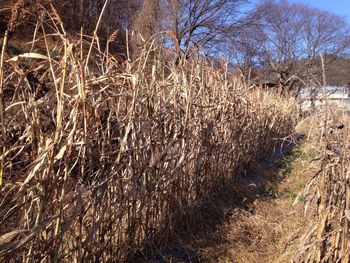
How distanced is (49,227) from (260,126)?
198 inches

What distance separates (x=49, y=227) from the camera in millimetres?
1843

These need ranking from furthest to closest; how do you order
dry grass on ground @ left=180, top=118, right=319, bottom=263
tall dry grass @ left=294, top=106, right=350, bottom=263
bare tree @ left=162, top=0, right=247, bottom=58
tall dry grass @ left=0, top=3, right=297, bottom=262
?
bare tree @ left=162, top=0, right=247, bottom=58 → dry grass on ground @ left=180, top=118, right=319, bottom=263 → tall dry grass @ left=294, top=106, right=350, bottom=263 → tall dry grass @ left=0, top=3, right=297, bottom=262

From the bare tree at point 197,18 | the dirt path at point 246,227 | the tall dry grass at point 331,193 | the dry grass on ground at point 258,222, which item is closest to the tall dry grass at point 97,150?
the dirt path at point 246,227

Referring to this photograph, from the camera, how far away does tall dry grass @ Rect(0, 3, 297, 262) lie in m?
1.73

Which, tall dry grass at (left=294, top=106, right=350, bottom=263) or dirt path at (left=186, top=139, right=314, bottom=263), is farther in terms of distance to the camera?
dirt path at (left=186, top=139, right=314, bottom=263)

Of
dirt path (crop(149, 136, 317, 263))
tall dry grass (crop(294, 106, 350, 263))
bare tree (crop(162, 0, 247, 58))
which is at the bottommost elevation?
dirt path (crop(149, 136, 317, 263))

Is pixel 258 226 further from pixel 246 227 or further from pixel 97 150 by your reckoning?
pixel 97 150

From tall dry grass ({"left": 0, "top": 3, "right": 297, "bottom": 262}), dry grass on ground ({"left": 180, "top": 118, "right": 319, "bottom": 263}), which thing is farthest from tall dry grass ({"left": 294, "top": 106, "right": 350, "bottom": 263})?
tall dry grass ({"left": 0, "top": 3, "right": 297, "bottom": 262})

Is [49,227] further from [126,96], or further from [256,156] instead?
[256,156]

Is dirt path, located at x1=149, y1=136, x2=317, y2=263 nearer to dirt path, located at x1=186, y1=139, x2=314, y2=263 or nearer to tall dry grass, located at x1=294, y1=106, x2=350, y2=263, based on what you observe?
dirt path, located at x1=186, y1=139, x2=314, y2=263

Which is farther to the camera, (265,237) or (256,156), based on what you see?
(256,156)

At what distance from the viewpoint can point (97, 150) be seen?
7.03 ft

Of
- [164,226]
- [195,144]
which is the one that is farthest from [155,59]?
[164,226]

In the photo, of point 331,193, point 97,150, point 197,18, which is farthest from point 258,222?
point 197,18
